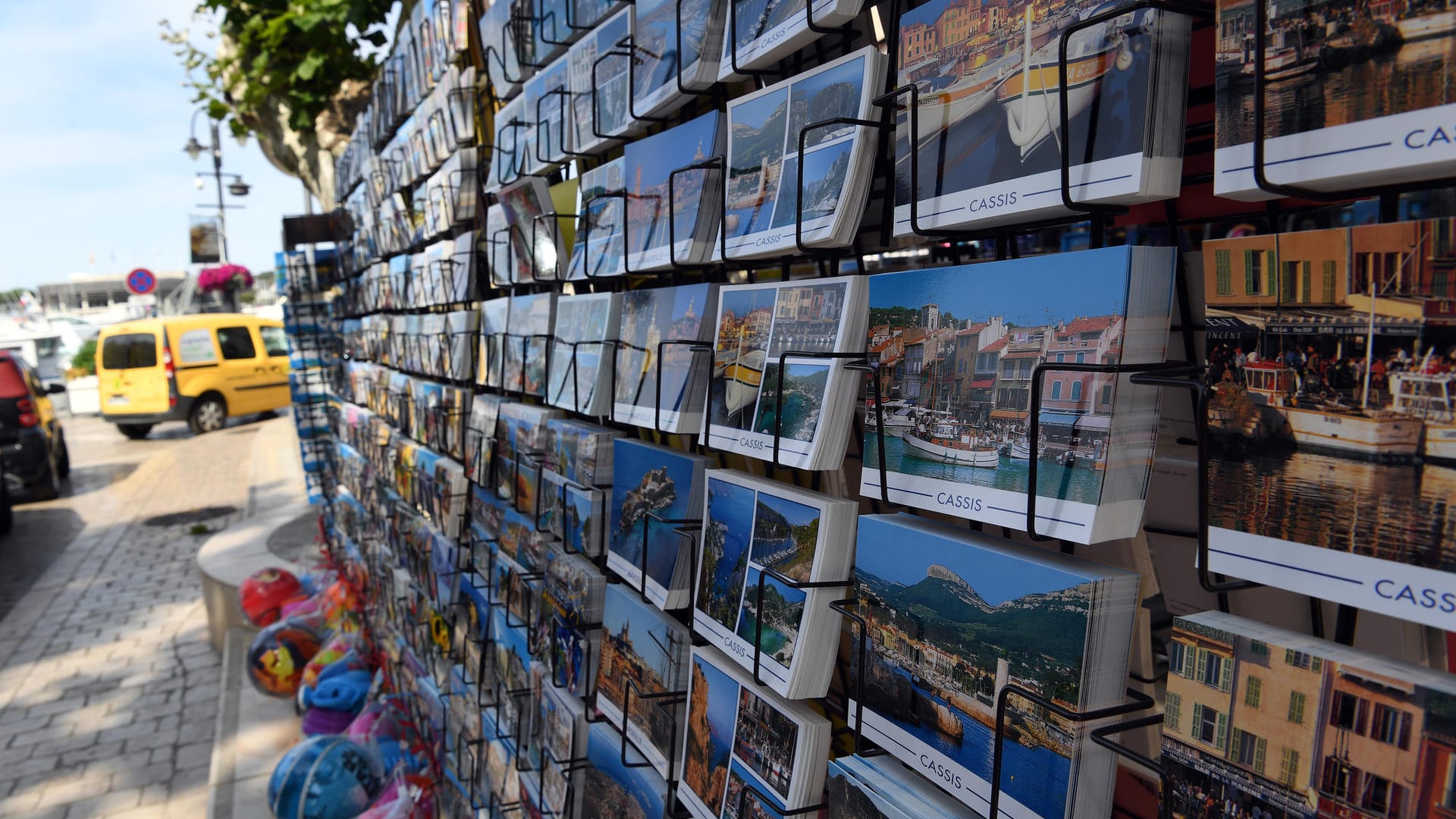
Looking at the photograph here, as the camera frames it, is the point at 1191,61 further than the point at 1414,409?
Yes

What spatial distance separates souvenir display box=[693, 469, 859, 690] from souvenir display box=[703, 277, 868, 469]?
0.06 meters

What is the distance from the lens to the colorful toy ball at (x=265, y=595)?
182 inches

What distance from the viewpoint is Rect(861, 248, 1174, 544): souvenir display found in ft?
2.10

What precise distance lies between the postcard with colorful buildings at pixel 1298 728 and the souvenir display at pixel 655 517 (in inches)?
28.7

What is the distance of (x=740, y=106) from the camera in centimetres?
105

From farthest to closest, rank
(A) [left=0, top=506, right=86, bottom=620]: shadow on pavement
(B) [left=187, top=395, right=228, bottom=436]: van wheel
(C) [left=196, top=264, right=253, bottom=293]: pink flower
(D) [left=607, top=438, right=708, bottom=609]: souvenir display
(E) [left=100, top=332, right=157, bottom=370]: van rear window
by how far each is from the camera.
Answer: (C) [left=196, top=264, right=253, bottom=293]: pink flower → (B) [left=187, top=395, right=228, bottom=436]: van wheel → (E) [left=100, top=332, right=157, bottom=370]: van rear window → (A) [left=0, top=506, right=86, bottom=620]: shadow on pavement → (D) [left=607, top=438, right=708, bottom=609]: souvenir display

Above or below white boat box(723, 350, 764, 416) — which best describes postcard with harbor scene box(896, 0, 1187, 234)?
above

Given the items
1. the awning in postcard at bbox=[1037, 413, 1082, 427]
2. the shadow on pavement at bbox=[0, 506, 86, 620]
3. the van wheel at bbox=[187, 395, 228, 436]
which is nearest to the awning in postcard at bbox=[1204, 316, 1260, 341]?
the awning in postcard at bbox=[1037, 413, 1082, 427]

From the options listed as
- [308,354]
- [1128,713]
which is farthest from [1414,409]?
[308,354]

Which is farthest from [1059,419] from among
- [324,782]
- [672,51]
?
[324,782]

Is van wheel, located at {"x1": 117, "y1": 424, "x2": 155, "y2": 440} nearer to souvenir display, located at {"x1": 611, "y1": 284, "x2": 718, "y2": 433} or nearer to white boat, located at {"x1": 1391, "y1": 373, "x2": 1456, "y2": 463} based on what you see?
souvenir display, located at {"x1": 611, "y1": 284, "x2": 718, "y2": 433}

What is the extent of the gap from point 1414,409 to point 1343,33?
0.21 m

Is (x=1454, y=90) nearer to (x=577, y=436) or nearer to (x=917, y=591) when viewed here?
(x=917, y=591)

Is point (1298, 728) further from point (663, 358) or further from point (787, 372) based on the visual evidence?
point (663, 358)
